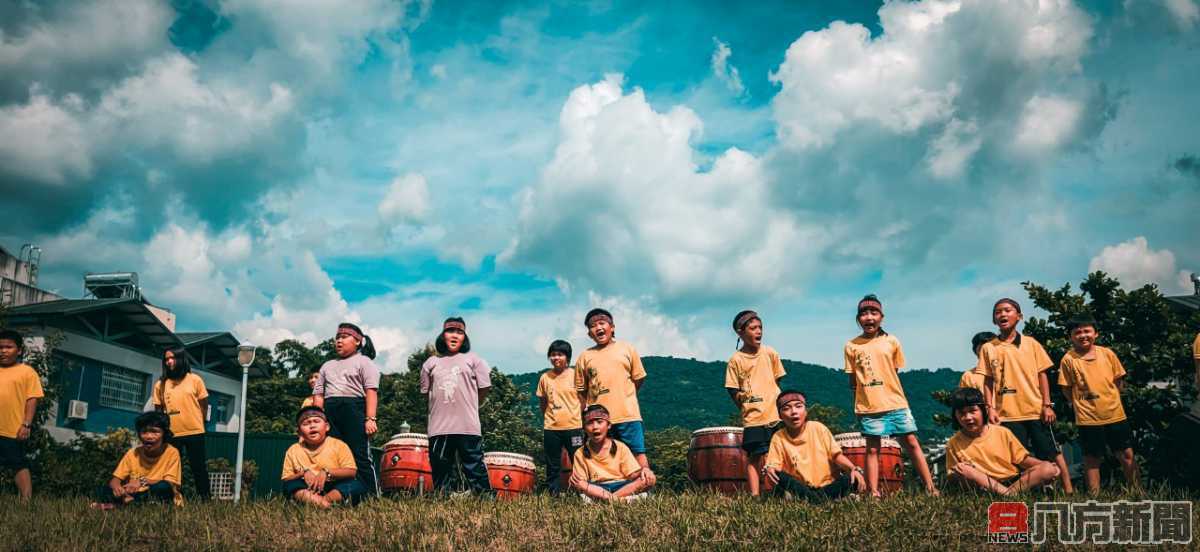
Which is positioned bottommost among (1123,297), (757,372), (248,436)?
(248,436)

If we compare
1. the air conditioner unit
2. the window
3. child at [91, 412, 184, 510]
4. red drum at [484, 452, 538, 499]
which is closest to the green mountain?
the window

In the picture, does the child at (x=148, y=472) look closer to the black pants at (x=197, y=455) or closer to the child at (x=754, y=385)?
the black pants at (x=197, y=455)

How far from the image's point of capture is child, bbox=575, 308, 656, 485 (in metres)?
9.23

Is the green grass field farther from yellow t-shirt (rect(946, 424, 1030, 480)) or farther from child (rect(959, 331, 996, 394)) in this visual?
child (rect(959, 331, 996, 394))

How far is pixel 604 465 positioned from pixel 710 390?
528 ft

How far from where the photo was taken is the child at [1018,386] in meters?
8.72

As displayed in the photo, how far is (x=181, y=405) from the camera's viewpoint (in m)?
9.85

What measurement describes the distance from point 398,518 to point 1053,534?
16.8 feet

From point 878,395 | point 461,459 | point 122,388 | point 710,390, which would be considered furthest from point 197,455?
point 710,390

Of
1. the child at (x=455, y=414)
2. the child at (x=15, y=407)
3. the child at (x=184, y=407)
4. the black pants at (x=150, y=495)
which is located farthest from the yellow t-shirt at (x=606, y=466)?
the child at (x=15, y=407)

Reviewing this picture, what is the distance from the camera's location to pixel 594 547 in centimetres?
605

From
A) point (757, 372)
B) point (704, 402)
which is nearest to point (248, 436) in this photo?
point (757, 372)

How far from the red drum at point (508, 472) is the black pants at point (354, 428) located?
91.0 inches

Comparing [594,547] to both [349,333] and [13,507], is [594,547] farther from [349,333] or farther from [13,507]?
[13,507]
